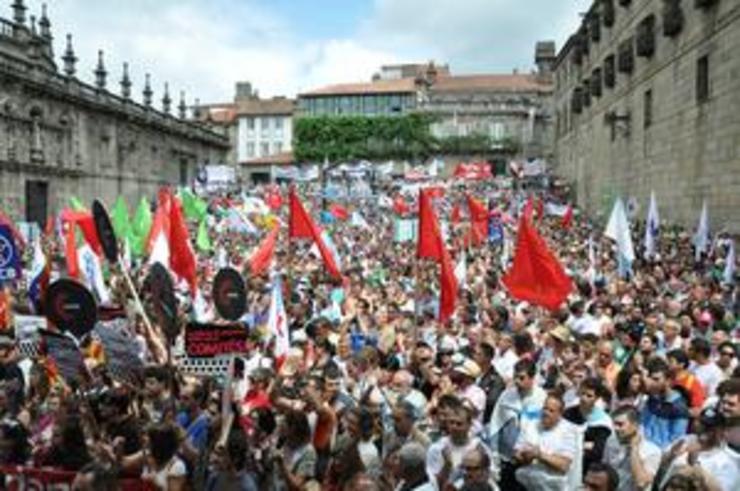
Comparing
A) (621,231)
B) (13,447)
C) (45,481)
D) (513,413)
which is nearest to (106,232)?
(13,447)

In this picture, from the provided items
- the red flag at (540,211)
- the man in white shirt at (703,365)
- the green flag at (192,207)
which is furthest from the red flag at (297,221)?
the red flag at (540,211)

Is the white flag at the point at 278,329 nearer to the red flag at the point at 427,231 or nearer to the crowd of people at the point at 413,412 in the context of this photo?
the crowd of people at the point at 413,412

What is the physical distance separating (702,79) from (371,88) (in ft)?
224

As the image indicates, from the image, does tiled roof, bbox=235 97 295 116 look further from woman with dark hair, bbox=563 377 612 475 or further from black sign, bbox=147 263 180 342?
woman with dark hair, bbox=563 377 612 475

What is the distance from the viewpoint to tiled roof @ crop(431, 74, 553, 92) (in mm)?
86375

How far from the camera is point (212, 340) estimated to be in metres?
7.31

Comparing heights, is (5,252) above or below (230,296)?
above

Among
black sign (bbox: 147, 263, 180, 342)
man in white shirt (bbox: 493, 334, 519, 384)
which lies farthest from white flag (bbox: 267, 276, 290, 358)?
man in white shirt (bbox: 493, 334, 519, 384)

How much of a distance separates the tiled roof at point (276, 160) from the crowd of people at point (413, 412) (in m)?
76.6

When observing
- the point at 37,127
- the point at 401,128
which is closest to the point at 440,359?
the point at 37,127

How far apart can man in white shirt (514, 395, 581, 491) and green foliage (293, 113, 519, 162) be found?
7841cm

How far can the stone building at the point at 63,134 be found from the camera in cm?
3656

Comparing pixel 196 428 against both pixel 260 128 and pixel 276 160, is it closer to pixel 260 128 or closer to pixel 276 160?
pixel 276 160

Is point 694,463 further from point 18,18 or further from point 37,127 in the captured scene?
point 18,18
